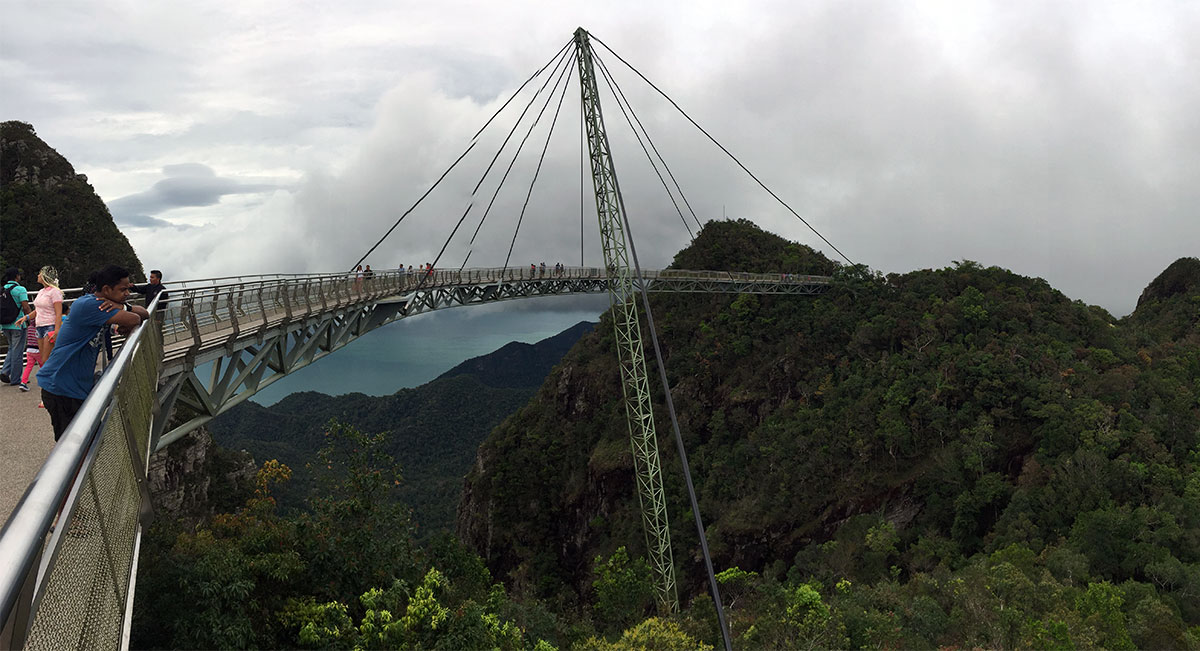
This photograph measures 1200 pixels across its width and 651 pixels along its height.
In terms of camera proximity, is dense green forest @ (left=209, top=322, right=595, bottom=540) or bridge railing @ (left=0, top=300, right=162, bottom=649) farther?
dense green forest @ (left=209, top=322, right=595, bottom=540)

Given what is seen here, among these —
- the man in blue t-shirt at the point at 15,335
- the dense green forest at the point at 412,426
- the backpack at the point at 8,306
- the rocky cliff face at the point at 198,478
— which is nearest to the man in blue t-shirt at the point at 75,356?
the man in blue t-shirt at the point at 15,335

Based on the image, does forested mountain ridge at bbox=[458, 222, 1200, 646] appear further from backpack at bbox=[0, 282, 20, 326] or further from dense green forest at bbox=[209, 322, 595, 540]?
dense green forest at bbox=[209, 322, 595, 540]

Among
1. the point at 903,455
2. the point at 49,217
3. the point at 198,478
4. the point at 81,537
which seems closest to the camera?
the point at 81,537

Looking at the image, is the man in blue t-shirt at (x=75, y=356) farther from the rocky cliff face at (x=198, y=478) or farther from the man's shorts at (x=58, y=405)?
the rocky cliff face at (x=198, y=478)

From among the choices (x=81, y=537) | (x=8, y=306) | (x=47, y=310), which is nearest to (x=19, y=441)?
(x=47, y=310)

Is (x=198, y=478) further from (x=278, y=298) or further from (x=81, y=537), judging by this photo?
(x=81, y=537)

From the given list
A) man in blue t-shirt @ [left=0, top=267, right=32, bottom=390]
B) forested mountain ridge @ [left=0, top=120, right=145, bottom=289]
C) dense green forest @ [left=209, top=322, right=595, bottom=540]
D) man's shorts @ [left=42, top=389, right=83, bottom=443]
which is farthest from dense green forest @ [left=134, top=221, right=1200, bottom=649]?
dense green forest @ [left=209, top=322, right=595, bottom=540]
